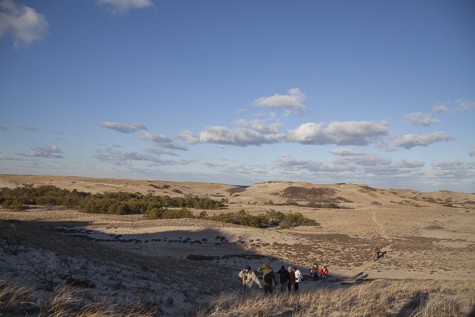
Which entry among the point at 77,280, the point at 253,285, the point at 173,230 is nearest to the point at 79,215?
the point at 173,230

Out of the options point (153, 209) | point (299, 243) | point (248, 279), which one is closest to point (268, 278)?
point (248, 279)

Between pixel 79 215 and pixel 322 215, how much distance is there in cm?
2955

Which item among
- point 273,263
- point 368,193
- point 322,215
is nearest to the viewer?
point 273,263

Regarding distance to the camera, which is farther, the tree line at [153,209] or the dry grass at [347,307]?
the tree line at [153,209]

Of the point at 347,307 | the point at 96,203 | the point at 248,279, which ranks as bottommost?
the point at 248,279

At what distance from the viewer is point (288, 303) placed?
873 centimetres

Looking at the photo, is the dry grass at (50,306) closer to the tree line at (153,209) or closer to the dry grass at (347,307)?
the dry grass at (347,307)

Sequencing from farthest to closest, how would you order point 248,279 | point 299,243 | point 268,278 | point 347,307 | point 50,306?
point 299,243, point 248,279, point 268,278, point 347,307, point 50,306

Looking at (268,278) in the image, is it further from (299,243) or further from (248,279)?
(299,243)

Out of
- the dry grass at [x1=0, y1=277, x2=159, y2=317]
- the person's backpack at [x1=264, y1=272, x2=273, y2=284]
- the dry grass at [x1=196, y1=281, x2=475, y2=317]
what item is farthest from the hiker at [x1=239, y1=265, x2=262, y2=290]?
the dry grass at [x1=0, y1=277, x2=159, y2=317]

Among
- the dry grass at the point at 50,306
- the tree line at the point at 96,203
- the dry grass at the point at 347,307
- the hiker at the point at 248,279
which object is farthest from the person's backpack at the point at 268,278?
the tree line at the point at 96,203

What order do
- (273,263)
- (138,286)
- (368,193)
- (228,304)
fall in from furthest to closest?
(368,193), (273,263), (138,286), (228,304)

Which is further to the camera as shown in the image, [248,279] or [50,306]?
[248,279]

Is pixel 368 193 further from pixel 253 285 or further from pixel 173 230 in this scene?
pixel 253 285
